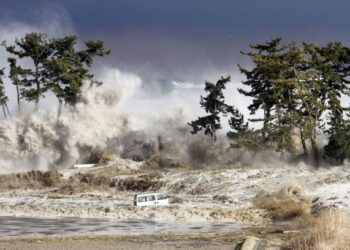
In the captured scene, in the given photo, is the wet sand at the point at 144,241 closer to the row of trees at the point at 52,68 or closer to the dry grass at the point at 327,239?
the dry grass at the point at 327,239

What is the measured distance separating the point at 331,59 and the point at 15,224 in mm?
36037

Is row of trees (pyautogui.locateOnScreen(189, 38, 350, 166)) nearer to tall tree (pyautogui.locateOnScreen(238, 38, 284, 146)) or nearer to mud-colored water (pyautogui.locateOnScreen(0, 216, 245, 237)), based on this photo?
tall tree (pyautogui.locateOnScreen(238, 38, 284, 146))

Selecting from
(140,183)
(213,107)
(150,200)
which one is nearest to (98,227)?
(150,200)

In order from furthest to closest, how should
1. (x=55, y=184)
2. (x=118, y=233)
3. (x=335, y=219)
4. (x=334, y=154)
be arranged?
(x=55, y=184)
(x=334, y=154)
(x=118, y=233)
(x=335, y=219)

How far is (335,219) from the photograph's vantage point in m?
20.9

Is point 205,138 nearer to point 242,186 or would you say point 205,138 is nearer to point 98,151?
point 98,151

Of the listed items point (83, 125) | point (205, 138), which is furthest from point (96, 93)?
point (205, 138)

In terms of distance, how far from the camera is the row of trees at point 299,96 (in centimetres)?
5500

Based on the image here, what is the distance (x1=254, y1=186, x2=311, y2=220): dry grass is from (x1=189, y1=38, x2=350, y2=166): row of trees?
14991mm

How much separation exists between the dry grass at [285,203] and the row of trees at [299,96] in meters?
15.0

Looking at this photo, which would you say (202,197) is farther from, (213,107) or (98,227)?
(213,107)

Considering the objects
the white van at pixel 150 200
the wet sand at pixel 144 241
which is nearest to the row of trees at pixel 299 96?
the white van at pixel 150 200

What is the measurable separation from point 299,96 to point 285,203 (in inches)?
829

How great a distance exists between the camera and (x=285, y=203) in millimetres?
35344
